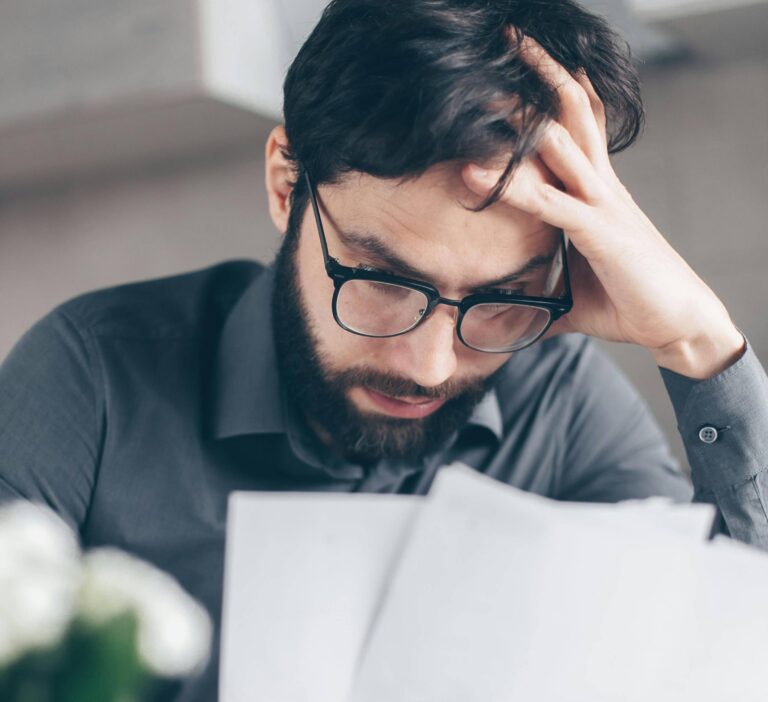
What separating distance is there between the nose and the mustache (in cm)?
4

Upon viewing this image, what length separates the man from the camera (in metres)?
0.86

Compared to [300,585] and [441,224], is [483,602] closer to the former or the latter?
[300,585]

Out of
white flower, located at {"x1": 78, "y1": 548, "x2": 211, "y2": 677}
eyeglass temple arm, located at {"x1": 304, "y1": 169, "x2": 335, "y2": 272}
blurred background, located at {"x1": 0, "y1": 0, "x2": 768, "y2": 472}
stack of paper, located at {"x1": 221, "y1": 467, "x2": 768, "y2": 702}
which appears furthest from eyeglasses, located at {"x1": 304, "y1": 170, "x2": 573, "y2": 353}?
blurred background, located at {"x1": 0, "y1": 0, "x2": 768, "y2": 472}

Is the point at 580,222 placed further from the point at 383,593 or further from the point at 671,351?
the point at 383,593

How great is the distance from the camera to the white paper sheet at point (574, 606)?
617 millimetres

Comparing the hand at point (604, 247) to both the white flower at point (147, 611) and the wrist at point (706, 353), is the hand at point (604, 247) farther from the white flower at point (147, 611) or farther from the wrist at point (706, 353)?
the white flower at point (147, 611)

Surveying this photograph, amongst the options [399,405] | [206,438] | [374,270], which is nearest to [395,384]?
[399,405]

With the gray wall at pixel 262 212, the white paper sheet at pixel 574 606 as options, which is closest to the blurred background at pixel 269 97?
the gray wall at pixel 262 212

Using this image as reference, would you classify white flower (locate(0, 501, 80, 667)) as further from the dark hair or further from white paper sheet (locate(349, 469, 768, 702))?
the dark hair

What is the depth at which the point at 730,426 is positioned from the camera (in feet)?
3.19

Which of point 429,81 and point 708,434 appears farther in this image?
point 708,434

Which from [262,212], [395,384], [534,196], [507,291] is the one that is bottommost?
[262,212]

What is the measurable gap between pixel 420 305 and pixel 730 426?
0.34 meters

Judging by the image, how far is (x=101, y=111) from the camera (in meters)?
1.73
